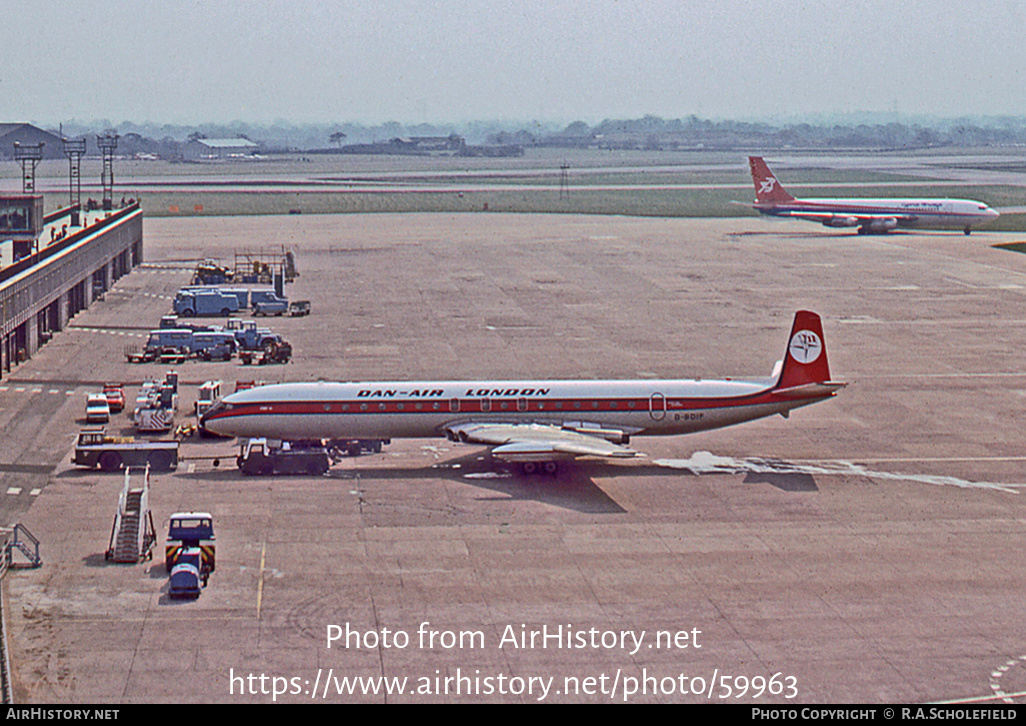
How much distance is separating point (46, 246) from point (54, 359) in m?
19.4

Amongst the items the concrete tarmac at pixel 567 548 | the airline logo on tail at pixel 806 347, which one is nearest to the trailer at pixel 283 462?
the concrete tarmac at pixel 567 548

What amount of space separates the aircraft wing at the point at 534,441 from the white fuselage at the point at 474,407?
79cm

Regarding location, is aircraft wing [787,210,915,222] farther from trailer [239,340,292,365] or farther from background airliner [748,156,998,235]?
trailer [239,340,292,365]

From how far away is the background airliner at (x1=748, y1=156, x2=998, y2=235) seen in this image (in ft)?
557

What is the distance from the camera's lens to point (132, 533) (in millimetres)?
44719

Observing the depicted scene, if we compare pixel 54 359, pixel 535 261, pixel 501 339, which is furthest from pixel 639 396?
pixel 535 261

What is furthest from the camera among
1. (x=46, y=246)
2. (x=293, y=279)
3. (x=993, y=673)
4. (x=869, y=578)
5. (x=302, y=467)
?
(x=293, y=279)

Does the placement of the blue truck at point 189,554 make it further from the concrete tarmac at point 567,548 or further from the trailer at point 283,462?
the trailer at point 283,462

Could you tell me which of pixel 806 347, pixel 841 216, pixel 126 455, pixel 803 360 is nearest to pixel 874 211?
pixel 841 216

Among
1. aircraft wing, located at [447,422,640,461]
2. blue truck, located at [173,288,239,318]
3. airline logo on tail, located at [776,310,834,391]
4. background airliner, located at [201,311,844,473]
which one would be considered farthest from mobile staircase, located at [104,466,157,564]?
blue truck, located at [173,288,239,318]

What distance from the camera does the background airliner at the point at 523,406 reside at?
57594 mm

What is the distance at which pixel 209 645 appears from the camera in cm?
3688

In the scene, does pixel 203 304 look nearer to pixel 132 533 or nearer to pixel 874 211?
pixel 132 533

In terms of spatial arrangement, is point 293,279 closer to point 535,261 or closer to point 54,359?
point 535,261
